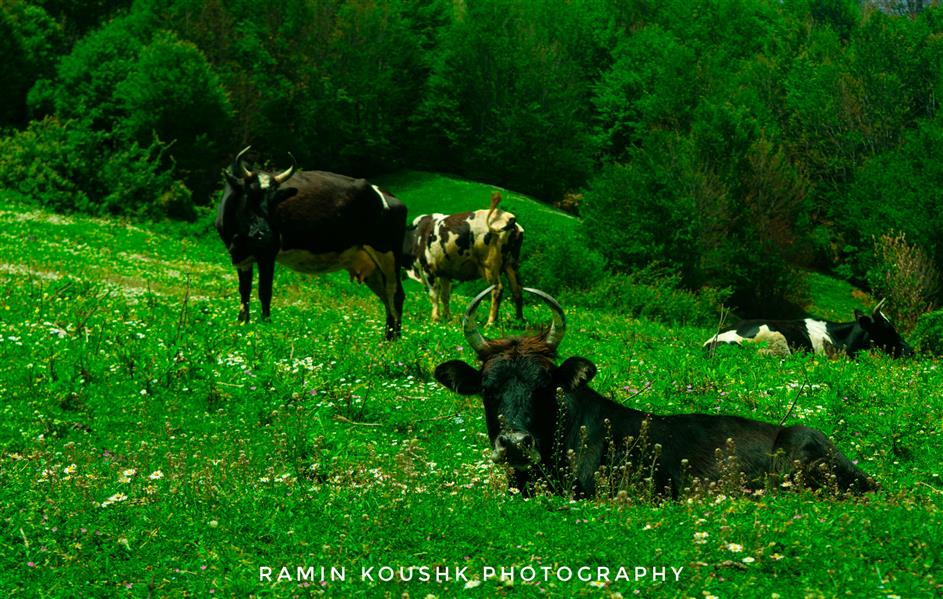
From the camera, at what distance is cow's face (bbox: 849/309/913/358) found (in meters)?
26.3

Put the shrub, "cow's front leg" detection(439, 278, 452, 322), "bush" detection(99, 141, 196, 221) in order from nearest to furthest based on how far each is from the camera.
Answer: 1. "cow's front leg" detection(439, 278, 452, 322)
2. "bush" detection(99, 141, 196, 221)
3. the shrub

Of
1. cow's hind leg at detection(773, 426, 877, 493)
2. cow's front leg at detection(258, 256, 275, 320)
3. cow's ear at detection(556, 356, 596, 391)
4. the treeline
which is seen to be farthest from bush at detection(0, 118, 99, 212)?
cow's hind leg at detection(773, 426, 877, 493)

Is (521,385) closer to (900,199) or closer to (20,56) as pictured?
(20,56)

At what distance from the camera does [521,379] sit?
31.6 ft

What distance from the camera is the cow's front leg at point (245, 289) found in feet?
63.5

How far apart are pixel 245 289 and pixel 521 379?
11.7 metres

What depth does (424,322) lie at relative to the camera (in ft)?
77.0

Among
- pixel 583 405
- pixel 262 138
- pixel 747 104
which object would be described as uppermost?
pixel 583 405

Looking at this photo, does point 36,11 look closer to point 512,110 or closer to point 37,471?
point 512,110

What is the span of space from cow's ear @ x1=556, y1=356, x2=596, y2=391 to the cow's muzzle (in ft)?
3.20

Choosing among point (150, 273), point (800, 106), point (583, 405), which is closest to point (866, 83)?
point (800, 106)

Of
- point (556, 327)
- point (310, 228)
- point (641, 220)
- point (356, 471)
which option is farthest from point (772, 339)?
point (641, 220)

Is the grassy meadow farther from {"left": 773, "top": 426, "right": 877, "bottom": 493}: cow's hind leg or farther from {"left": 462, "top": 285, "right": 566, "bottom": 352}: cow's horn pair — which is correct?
{"left": 462, "top": 285, "right": 566, "bottom": 352}: cow's horn pair

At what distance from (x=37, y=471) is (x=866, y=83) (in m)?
91.6
